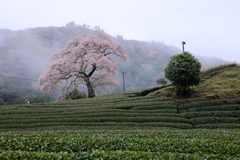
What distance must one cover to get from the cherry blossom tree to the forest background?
5.19 metres

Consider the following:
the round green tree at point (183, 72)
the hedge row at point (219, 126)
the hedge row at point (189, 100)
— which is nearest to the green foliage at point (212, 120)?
the hedge row at point (219, 126)

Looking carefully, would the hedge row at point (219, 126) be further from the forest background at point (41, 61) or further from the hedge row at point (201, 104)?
the forest background at point (41, 61)

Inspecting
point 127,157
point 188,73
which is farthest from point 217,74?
point 127,157

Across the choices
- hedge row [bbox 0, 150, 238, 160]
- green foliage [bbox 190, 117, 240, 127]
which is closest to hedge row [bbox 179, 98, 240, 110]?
green foliage [bbox 190, 117, 240, 127]

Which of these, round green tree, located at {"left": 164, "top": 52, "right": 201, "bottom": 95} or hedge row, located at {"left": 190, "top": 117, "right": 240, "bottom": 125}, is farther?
round green tree, located at {"left": 164, "top": 52, "right": 201, "bottom": 95}

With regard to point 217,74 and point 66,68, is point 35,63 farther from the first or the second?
point 217,74

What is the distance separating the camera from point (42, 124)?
57.8 ft

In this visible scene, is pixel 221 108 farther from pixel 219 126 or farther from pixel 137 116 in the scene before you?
pixel 137 116

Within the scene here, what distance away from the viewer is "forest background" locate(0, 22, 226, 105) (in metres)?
52.8

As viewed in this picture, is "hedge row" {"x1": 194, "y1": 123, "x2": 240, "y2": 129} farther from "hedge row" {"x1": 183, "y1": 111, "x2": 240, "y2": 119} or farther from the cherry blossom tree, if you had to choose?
the cherry blossom tree

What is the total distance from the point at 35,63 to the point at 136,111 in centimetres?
5740

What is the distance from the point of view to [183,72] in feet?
77.6

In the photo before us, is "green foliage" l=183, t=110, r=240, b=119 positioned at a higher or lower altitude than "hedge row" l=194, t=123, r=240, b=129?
higher

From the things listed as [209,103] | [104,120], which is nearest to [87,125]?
[104,120]
